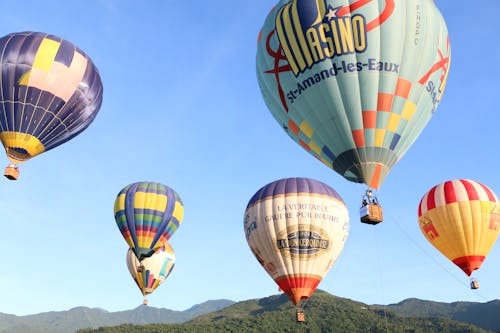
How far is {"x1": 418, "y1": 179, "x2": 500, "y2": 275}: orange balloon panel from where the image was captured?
1137 inches

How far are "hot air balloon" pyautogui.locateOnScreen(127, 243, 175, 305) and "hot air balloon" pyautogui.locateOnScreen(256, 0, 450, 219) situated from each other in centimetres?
2729

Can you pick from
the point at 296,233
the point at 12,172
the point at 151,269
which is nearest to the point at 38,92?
the point at 12,172

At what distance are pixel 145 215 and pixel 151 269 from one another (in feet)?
31.0

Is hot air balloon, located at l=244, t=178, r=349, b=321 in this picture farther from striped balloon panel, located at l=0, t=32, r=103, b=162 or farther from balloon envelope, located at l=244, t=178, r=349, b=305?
striped balloon panel, located at l=0, t=32, r=103, b=162

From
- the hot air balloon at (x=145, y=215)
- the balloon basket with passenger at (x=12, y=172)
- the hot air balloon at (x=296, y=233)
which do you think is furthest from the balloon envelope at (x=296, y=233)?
the balloon basket with passenger at (x=12, y=172)

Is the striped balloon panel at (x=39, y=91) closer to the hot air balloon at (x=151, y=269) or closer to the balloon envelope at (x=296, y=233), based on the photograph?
the balloon envelope at (x=296, y=233)

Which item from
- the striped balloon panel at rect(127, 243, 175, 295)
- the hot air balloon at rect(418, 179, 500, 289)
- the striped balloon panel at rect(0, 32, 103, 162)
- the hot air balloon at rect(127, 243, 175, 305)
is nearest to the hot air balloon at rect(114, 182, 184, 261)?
the hot air balloon at rect(127, 243, 175, 305)

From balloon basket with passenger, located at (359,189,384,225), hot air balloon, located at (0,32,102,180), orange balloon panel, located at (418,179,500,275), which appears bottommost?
balloon basket with passenger, located at (359,189,384,225)

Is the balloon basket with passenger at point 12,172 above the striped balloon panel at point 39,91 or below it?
below

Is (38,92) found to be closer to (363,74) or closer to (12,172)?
(12,172)

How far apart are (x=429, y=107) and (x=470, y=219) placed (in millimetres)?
14135

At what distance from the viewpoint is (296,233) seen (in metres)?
24.5

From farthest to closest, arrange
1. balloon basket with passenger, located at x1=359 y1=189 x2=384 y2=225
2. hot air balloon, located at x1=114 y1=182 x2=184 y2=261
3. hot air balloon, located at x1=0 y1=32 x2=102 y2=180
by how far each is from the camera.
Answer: hot air balloon, located at x1=114 y1=182 x2=184 y2=261 < hot air balloon, located at x1=0 y1=32 x2=102 y2=180 < balloon basket with passenger, located at x1=359 y1=189 x2=384 y2=225

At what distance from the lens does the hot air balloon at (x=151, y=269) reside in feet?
136
